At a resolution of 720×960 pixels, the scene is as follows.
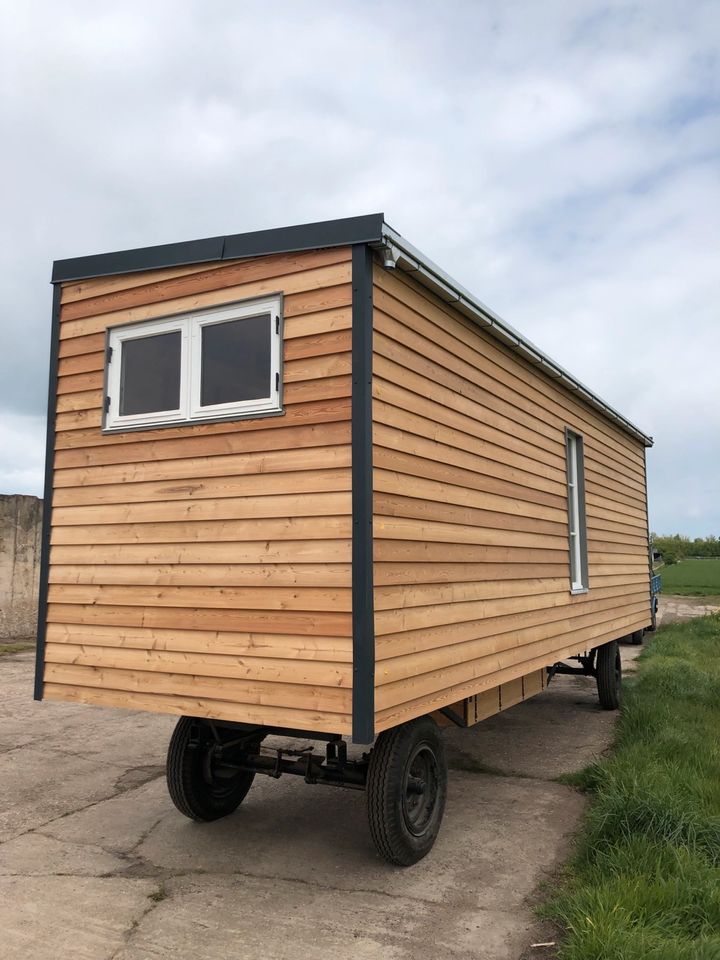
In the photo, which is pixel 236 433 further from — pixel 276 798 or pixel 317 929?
pixel 276 798

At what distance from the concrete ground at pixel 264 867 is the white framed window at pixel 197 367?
2585 millimetres

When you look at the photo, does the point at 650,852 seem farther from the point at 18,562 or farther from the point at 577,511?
the point at 18,562

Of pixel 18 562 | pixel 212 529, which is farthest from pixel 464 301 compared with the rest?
pixel 18 562

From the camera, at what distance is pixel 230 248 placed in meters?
4.61

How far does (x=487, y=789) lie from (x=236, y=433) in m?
3.54

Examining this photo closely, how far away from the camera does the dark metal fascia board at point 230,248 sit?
4.20 metres

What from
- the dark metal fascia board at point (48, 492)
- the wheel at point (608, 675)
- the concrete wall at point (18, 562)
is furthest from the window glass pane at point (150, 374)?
the concrete wall at point (18, 562)

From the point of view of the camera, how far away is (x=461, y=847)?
4816mm

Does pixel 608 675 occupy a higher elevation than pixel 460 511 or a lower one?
lower

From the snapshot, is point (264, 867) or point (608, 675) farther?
point (608, 675)

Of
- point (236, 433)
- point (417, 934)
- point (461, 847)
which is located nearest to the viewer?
point (417, 934)

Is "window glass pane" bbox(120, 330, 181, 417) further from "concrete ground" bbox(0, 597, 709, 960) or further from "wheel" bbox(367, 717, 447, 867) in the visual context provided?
"concrete ground" bbox(0, 597, 709, 960)

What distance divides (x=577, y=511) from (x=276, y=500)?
5.07 m

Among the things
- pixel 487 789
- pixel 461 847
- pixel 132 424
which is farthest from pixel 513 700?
pixel 132 424
